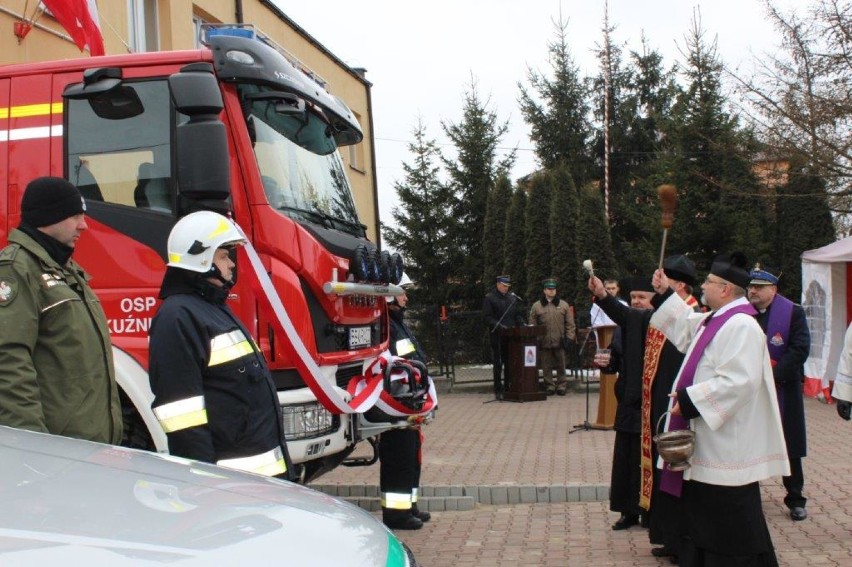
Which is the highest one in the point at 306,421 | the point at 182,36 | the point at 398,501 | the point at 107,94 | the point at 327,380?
the point at 182,36

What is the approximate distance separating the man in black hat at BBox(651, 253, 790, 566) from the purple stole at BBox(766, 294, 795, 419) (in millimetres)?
2491

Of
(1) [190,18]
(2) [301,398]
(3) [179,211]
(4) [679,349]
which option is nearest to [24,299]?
(3) [179,211]

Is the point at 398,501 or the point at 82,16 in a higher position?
the point at 82,16

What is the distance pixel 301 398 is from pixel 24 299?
2.29m

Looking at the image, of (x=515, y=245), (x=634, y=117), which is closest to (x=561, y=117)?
(x=634, y=117)

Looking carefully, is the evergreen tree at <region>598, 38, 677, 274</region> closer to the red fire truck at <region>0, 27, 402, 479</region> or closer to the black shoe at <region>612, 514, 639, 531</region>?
the black shoe at <region>612, 514, 639, 531</region>

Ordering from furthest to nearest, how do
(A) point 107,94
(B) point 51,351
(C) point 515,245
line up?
(C) point 515,245 → (A) point 107,94 → (B) point 51,351

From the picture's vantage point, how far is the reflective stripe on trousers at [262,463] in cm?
396

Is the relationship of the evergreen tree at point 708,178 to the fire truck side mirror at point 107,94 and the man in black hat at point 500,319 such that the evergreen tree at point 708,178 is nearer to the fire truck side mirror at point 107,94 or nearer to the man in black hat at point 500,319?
the man in black hat at point 500,319

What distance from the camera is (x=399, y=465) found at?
714 centimetres

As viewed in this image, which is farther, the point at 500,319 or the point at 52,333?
the point at 500,319

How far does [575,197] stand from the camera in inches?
838

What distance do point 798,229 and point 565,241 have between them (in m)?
4.79

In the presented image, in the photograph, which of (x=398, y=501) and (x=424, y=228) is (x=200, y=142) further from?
(x=424, y=228)
